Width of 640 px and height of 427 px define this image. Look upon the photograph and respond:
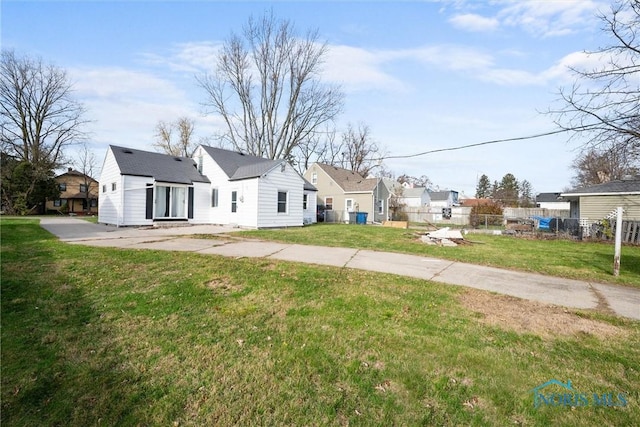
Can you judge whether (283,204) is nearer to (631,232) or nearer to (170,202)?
(170,202)

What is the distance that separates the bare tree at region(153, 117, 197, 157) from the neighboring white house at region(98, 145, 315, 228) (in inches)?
896

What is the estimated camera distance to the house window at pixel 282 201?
16906 mm

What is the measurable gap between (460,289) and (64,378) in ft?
18.7

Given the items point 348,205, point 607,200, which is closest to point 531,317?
point 607,200

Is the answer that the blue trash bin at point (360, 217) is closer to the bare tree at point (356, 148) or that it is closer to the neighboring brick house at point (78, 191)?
the bare tree at point (356, 148)

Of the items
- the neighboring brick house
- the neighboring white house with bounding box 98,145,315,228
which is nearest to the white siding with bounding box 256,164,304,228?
the neighboring white house with bounding box 98,145,315,228

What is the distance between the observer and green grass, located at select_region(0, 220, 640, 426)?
7.47 feet

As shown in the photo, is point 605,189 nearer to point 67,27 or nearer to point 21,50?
point 67,27

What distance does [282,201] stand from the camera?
56.0ft

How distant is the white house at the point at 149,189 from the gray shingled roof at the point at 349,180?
14.6 meters

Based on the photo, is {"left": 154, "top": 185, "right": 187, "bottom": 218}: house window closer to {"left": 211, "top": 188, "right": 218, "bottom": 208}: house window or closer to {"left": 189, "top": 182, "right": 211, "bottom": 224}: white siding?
{"left": 189, "top": 182, "right": 211, "bottom": 224}: white siding

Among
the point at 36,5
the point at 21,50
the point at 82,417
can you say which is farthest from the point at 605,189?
the point at 21,50

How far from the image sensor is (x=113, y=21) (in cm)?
921

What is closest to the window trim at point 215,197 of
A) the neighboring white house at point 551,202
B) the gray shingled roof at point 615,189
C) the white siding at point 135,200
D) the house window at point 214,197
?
the house window at point 214,197
